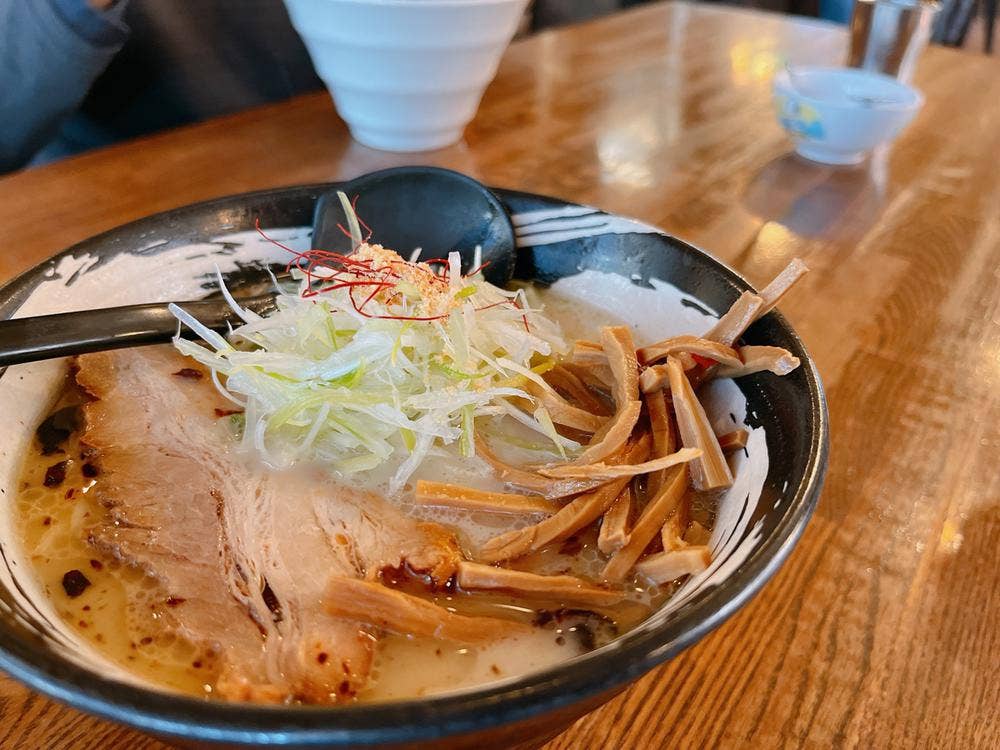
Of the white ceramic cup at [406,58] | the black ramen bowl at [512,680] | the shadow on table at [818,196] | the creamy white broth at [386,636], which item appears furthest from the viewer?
the shadow on table at [818,196]

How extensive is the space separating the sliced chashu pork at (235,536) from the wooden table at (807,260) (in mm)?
144

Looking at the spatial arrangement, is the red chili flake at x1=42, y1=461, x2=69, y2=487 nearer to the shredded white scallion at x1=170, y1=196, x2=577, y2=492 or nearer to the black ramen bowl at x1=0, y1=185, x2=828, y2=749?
the black ramen bowl at x1=0, y1=185, x2=828, y2=749

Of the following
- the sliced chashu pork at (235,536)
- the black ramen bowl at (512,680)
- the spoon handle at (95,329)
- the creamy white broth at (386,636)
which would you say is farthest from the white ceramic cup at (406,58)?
the creamy white broth at (386,636)

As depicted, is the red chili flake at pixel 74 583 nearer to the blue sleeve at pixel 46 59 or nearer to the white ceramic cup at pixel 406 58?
the white ceramic cup at pixel 406 58

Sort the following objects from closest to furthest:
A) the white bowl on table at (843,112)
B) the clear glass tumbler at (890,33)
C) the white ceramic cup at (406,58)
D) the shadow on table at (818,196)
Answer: the white ceramic cup at (406,58), the shadow on table at (818,196), the white bowl on table at (843,112), the clear glass tumbler at (890,33)

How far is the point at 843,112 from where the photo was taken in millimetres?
1755

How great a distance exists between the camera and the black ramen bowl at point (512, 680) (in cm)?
43

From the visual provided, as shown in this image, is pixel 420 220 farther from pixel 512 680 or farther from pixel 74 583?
pixel 512 680

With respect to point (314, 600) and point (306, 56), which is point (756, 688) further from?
point (306, 56)

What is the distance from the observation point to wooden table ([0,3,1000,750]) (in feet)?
2.34

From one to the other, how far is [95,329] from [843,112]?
165 cm

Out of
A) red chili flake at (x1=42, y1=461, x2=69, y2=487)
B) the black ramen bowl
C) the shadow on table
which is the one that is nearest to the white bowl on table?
the shadow on table

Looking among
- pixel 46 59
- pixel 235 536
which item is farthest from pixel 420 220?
pixel 46 59

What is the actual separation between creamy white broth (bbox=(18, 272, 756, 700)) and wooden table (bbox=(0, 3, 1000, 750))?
0.33 ft
